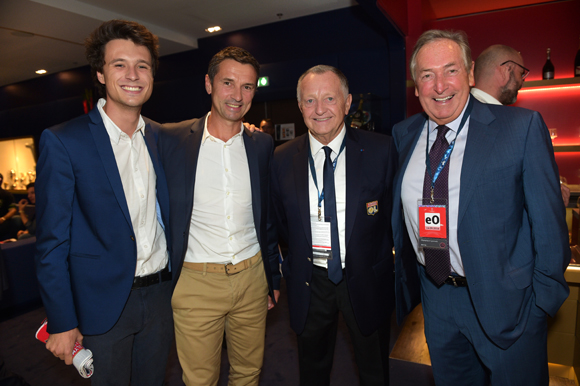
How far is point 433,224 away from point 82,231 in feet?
4.96

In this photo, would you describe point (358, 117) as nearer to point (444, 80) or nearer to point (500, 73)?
point (500, 73)

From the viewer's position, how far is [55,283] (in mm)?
1434

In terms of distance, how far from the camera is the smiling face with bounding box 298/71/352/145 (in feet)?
6.01

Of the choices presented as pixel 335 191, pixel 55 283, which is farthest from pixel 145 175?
pixel 335 191

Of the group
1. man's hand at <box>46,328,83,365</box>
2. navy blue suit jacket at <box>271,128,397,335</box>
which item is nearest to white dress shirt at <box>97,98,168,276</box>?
man's hand at <box>46,328,83,365</box>

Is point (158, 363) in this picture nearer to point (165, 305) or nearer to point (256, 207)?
point (165, 305)

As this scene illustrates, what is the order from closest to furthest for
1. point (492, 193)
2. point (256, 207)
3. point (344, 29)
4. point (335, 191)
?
point (492, 193) < point (335, 191) < point (256, 207) < point (344, 29)

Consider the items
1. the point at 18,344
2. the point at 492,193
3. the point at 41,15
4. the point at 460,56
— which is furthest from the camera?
the point at 41,15

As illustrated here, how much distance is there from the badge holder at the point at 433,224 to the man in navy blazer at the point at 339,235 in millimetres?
266

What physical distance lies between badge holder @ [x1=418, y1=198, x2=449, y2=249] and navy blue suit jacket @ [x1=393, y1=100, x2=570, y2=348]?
0.06 m

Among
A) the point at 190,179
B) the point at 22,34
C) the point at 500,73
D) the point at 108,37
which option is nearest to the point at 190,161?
the point at 190,179

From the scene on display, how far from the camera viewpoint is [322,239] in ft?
5.77

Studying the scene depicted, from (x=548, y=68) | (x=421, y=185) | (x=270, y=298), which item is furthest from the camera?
(x=548, y=68)

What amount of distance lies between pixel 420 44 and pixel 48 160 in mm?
1697
